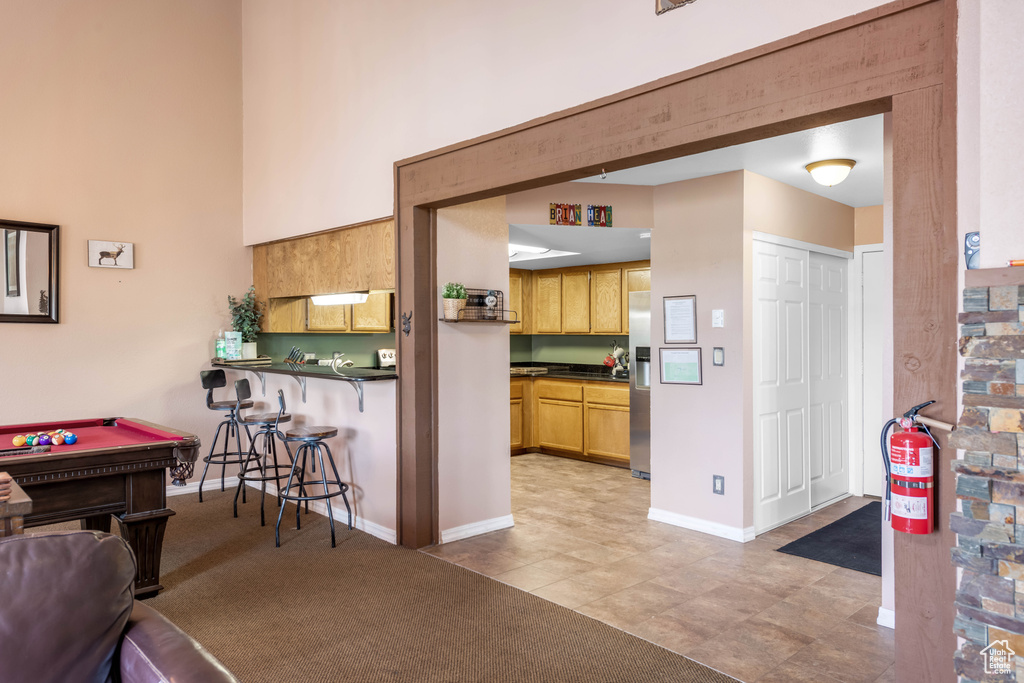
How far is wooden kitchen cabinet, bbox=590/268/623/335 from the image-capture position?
22.9ft

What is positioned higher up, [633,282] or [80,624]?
[633,282]

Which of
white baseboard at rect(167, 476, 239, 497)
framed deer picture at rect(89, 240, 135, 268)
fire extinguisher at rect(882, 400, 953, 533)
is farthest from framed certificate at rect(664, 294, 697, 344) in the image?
framed deer picture at rect(89, 240, 135, 268)

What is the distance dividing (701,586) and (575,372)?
4.44 metres

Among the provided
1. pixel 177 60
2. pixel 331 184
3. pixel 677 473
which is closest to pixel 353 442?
pixel 331 184

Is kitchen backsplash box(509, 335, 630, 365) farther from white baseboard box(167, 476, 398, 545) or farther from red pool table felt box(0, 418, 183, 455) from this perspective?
red pool table felt box(0, 418, 183, 455)

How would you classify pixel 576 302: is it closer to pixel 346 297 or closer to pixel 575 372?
pixel 575 372

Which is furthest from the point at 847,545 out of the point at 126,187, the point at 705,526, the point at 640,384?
the point at 126,187

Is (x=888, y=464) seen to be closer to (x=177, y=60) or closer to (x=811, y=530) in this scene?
(x=811, y=530)

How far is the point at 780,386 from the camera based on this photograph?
4621 millimetres

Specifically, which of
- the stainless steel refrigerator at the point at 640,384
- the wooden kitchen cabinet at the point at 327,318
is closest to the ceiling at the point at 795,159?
the stainless steel refrigerator at the point at 640,384

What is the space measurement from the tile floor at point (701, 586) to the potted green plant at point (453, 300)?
4.83 ft

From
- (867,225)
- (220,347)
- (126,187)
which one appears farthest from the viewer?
(220,347)

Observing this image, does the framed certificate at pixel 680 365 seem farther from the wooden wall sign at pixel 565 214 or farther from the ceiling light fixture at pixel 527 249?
the ceiling light fixture at pixel 527 249

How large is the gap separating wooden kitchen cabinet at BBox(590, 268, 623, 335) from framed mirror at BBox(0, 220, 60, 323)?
4.96 m
